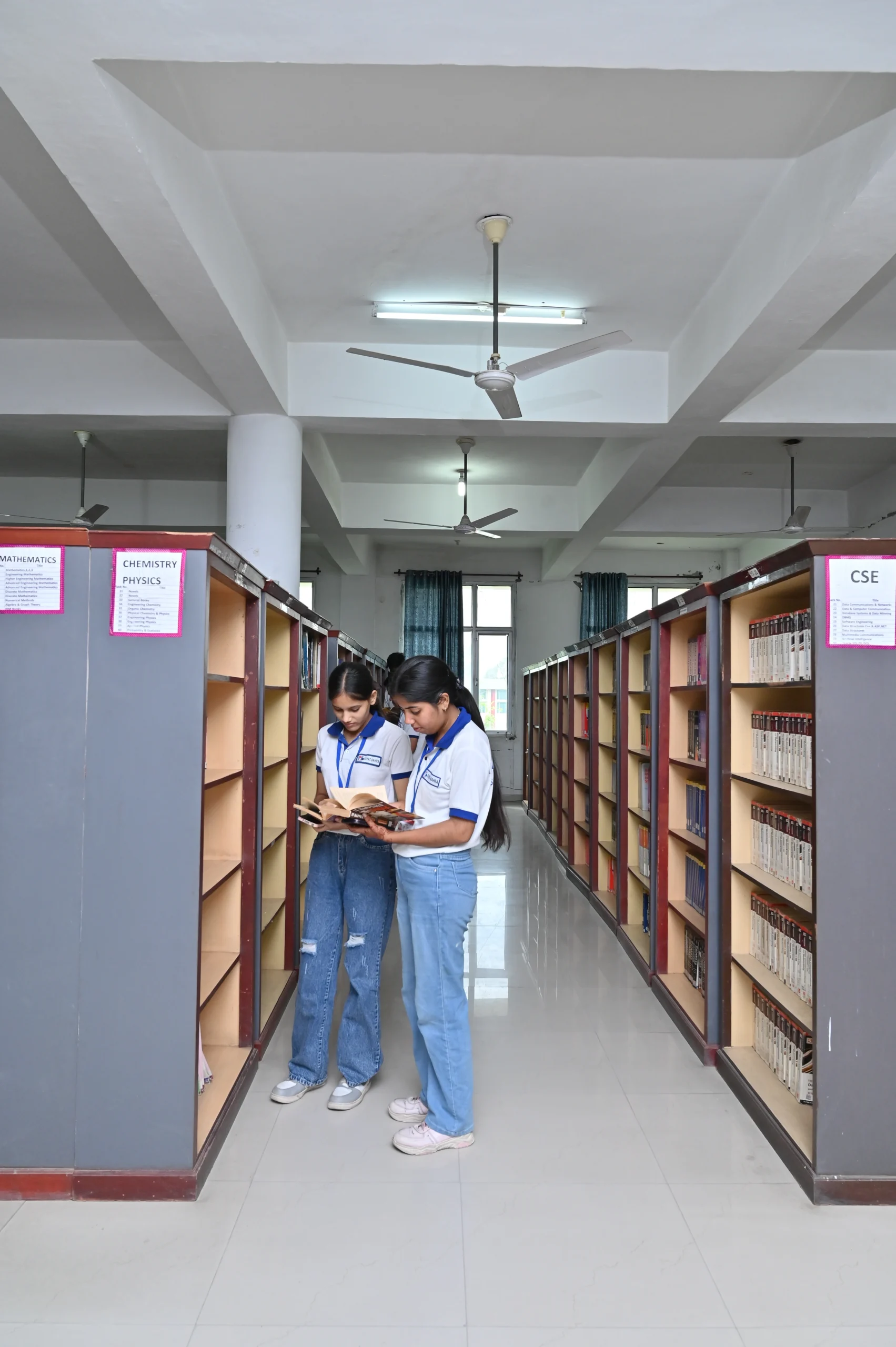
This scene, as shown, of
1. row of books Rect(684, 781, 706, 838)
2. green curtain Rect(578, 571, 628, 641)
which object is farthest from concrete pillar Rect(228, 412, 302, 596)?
green curtain Rect(578, 571, 628, 641)

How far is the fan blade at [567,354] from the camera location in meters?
4.45

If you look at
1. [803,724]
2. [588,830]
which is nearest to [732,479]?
[588,830]

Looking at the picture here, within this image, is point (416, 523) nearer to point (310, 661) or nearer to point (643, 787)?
point (310, 661)

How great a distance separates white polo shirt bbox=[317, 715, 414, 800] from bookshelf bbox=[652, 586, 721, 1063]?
1.28 meters

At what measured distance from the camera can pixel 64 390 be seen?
584 cm

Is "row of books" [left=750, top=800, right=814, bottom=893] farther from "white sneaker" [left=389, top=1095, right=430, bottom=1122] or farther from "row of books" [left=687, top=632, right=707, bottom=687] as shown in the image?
"white sneaker" [left=389, top=1095, right=430, bottom=1122]

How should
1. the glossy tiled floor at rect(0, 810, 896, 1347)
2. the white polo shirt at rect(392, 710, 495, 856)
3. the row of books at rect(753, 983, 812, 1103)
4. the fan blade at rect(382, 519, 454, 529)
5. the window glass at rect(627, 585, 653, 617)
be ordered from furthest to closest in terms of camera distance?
the window glass at rect(627, 585, 653, 617) < the fan blade at rect(382, 519, 454, 529) < the row of books at rect(753, 983, 812, 1103) < the white polo shirt at rect(392, 710, 495, 856) < the glossy tiled floor at rect(0, 810, 896, 1347)

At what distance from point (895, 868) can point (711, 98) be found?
9.66 feet

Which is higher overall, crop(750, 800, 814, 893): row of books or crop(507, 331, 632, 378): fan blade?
crop(507, 331, 632, 378): fan blade

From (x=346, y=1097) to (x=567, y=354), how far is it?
3601mm

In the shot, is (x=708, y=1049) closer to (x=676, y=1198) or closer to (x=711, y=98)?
(x=676, y=1198)

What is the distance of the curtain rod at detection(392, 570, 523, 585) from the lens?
13656 millimetres

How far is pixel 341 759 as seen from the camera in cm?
333

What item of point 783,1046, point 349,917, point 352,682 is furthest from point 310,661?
point 783,1046
